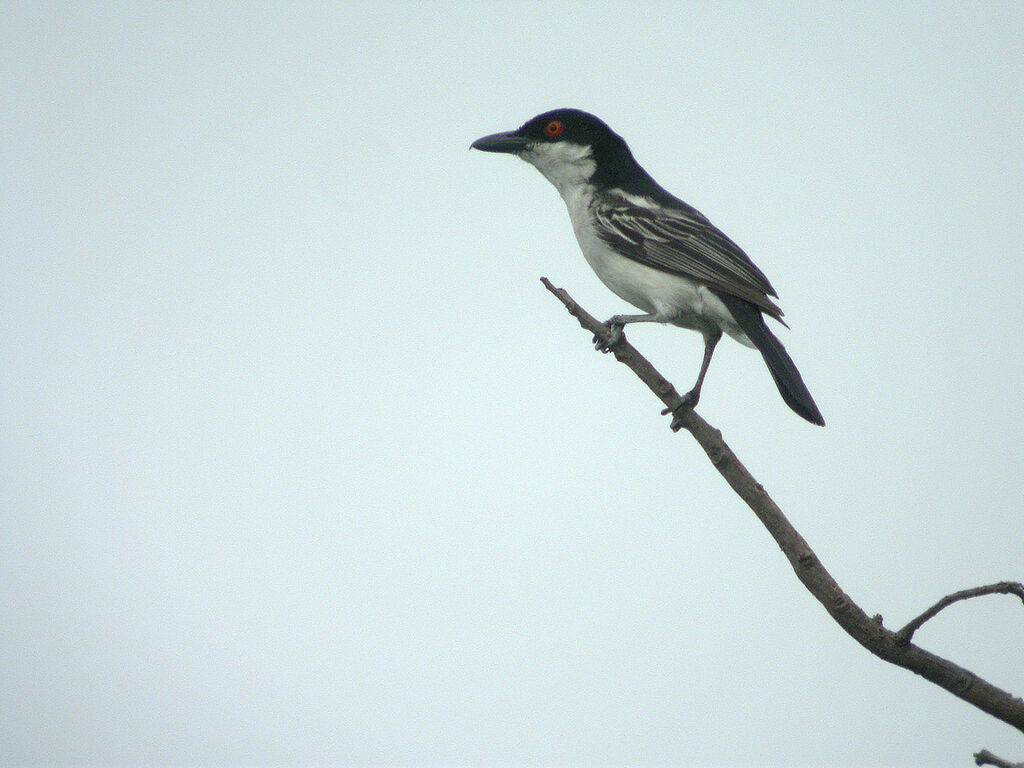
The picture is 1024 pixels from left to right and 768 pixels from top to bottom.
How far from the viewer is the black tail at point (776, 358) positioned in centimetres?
498

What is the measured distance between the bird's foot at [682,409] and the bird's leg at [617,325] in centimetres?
42

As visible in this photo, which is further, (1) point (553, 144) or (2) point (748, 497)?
(1) point (553, 144)

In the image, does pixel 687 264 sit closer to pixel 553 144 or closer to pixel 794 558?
pixel 553 144

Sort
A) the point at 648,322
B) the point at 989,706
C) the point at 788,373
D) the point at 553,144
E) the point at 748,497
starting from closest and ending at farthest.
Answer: the point at 989,706
the point at 748,497
the point at 788,373
the point at 648,322
the point at 553,144

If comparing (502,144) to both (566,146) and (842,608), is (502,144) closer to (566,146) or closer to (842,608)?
(566,146)

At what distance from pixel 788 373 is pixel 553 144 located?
3013 mm

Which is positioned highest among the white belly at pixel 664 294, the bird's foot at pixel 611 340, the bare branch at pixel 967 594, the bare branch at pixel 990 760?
the white belly at pixel 664 294

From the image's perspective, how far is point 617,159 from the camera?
23.6ft

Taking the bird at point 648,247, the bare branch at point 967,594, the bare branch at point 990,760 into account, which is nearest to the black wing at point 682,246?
the bird at point 648,247

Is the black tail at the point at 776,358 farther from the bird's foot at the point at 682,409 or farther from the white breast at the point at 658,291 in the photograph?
the bird's foot at the point at 682,409

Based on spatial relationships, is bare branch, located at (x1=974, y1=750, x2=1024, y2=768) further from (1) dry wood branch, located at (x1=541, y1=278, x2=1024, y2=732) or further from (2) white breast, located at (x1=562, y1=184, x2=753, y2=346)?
(2) white breast, located at (x1=562, y1=184, x2=753, y2=346)

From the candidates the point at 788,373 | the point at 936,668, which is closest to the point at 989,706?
the point at 936,668

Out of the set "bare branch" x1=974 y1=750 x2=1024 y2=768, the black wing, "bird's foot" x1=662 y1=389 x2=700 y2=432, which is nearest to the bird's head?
the black wing

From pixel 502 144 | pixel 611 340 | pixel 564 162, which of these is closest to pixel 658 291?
pixel 611 340
